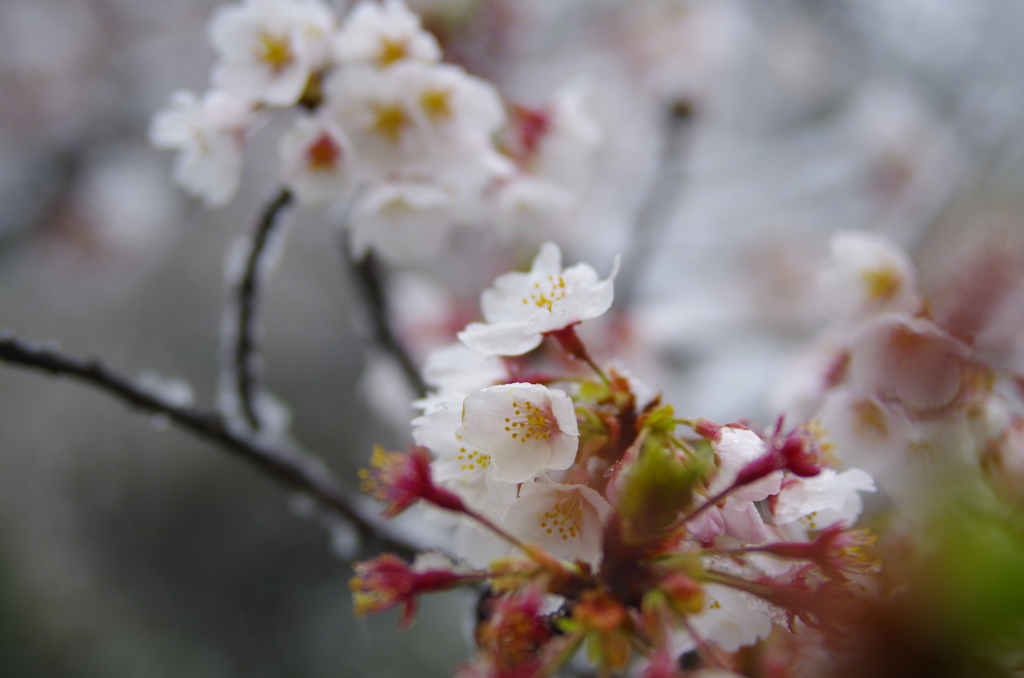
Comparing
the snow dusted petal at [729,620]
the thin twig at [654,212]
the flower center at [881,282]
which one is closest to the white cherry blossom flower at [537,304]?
the snow dusted petal at [729,620]

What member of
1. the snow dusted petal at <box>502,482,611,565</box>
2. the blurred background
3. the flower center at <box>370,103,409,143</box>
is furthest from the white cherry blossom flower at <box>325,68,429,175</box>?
the blurred background

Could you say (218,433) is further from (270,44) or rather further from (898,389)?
(898,389)

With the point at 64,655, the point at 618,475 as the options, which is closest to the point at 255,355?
the point at 618,475

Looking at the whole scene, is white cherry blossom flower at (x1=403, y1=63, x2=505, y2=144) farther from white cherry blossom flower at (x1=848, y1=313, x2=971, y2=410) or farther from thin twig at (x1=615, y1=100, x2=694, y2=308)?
thin twig at (x1=615, y1=100, x2=694, y2=308)

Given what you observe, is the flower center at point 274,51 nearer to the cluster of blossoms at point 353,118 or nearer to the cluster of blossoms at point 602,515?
the cluster of blossoms at point 353,118

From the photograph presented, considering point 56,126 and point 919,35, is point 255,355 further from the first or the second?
point 919,35

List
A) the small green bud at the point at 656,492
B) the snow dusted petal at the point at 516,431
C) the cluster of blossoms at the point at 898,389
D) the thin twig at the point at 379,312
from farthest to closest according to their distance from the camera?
the thin twig at the point at 379,312 → the cluster of blossoms at the point at 898,389 → the snow dusted petal at the point at 516,431 → the small green bud at the point at 656,492

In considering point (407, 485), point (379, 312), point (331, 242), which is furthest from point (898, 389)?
point (331, 242)
